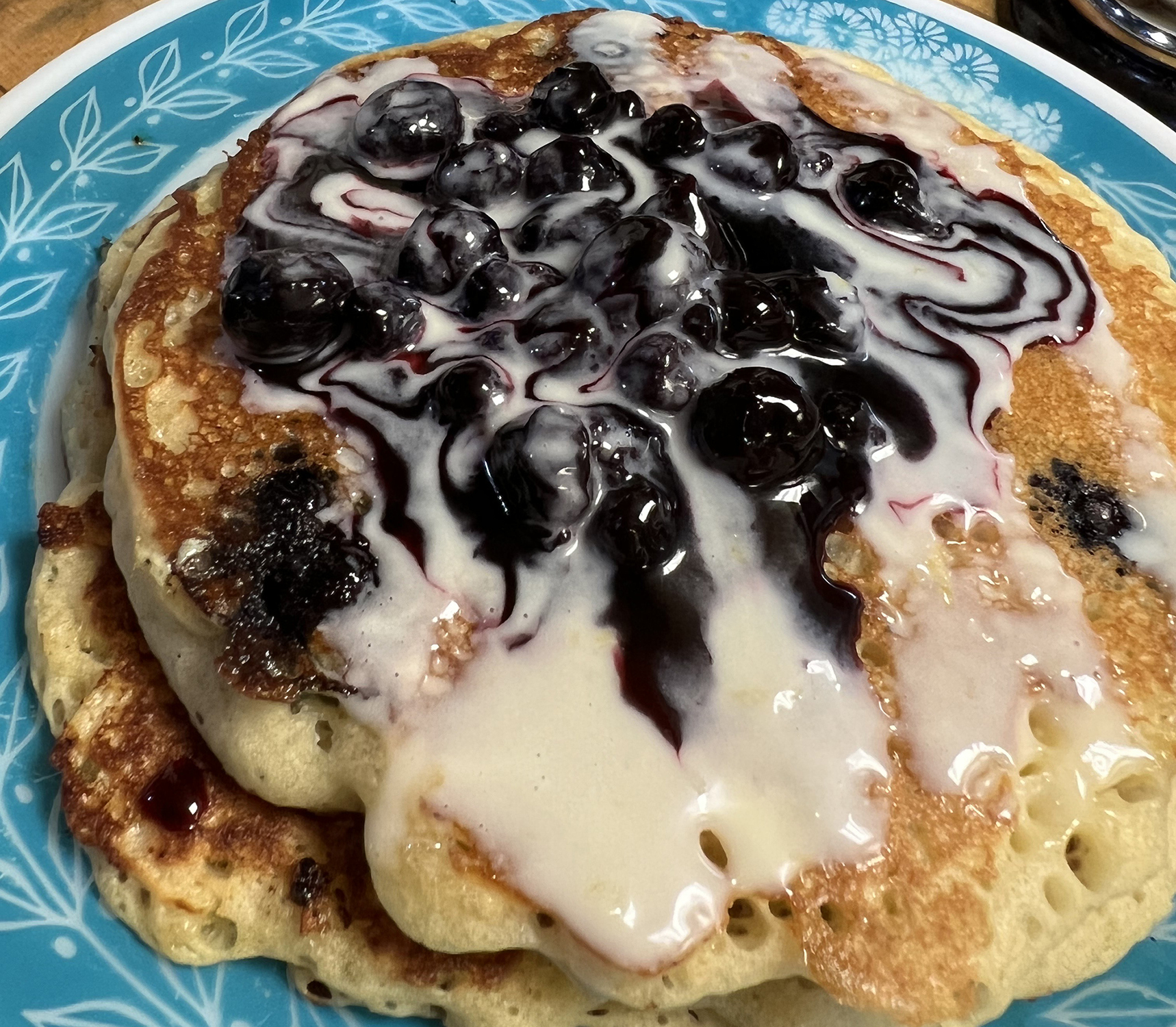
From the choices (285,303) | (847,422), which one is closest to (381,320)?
(285,303)

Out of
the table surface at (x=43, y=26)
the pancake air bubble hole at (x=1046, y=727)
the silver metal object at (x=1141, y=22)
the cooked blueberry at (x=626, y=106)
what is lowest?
the table surface at (x=43, y=26)

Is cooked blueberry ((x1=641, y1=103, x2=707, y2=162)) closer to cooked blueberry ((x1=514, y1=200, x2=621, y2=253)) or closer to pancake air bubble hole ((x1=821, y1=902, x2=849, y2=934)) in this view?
cooked blueberry ((x1=514, y1=200, x2=621, y2=253))

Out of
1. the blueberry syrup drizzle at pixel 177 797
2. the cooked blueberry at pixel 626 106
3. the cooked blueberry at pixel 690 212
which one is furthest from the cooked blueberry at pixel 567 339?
the blueberry syrup drizzle at pixel 177 797

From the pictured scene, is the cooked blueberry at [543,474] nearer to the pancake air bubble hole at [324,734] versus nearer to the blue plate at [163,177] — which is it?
the pancake air bubble hole at [324,734]

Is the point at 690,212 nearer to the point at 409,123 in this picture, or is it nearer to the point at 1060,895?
the point at 409,123

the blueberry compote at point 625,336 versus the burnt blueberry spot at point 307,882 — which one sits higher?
the blueberry compote at point 625,336

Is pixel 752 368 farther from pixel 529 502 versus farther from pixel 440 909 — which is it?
pixel 440 909

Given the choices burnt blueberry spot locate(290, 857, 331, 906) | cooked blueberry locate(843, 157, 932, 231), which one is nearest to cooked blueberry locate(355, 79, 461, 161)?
cooked blueberry locate(843, 157, 932, 231)
